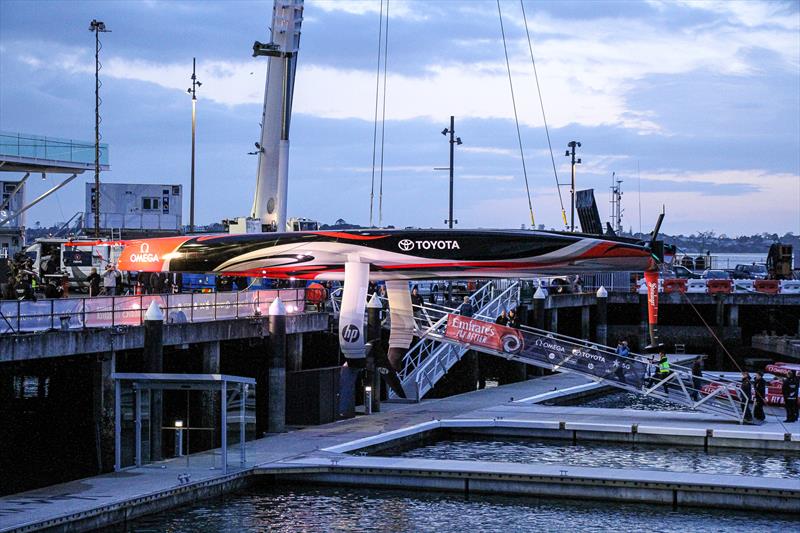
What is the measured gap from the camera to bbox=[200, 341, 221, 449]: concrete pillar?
3445cm

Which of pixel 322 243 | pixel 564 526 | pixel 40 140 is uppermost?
pixel 40 140

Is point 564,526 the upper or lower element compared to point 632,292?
lower

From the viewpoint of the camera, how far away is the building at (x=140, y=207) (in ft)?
230

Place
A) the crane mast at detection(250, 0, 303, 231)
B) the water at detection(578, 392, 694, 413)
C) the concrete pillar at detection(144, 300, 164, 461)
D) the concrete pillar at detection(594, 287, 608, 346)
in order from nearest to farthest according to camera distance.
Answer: the concrete pillar at detection(144, 300, 164, 461) → the crane mast at detection(250, 0, 303, 231) → the water at detection(578, 392, 694, 413) → the concrete pillar at detection(594, 287, 608, 346)

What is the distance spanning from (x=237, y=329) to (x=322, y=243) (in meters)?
4.34

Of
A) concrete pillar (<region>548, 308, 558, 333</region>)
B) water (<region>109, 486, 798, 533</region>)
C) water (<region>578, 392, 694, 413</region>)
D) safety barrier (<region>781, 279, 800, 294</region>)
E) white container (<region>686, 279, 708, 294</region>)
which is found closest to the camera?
water (<region>109, 486, 798, 533</region>)

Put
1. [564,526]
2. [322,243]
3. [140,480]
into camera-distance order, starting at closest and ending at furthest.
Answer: [564,526] < [140,480] < [322,243]

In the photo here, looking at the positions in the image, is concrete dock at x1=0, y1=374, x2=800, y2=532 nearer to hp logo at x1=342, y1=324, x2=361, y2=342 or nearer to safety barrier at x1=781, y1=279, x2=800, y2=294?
hp logo at x1=342, y1=324, x2=361, y2=342

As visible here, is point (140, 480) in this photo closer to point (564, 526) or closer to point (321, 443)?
point (321, 443)

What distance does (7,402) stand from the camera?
133ft

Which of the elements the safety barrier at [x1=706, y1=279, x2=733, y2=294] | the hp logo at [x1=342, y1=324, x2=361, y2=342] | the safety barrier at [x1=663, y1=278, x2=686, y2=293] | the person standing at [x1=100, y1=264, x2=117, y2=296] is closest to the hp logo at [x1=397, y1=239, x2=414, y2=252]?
the hp logo at [x1=342, y1=324, x2=361, y2=342]

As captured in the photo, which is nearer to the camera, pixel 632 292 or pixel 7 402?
pixel 7 402

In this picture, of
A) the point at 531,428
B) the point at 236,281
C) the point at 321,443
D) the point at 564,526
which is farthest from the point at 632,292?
the point at 564,526

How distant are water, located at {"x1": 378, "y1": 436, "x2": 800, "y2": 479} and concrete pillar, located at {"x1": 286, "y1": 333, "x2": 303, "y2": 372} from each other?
21.5 feet
